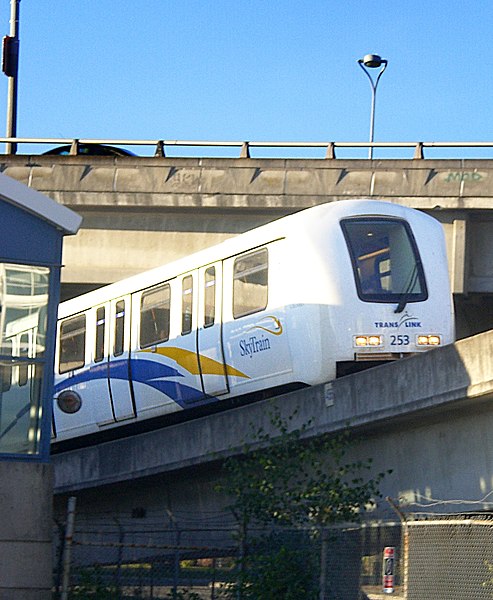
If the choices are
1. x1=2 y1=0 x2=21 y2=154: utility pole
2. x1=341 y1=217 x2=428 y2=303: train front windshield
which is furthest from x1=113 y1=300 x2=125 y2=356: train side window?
x1=2 y1=0 x2=21 y2=154: utility pole

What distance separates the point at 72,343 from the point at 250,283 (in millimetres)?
5602

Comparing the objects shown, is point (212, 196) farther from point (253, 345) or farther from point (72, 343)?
point (253, 345)

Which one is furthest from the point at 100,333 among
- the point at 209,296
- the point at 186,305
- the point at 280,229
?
the point at 280,229

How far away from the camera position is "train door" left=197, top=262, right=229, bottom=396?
19.4 meters

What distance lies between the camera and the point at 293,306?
58.9 feet

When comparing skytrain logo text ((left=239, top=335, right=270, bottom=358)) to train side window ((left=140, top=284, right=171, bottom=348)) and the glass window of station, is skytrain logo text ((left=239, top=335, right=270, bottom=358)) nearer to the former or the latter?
train side window ((left=140, top=284, right=171, bottom=348))

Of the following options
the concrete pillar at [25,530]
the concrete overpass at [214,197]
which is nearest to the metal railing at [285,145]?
the concrete overpass at [214,197]

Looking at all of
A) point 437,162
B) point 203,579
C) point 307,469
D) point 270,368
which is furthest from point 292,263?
point 437,162

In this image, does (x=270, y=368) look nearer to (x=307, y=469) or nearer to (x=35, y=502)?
(x=307, y=469)

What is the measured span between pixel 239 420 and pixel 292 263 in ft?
7.40

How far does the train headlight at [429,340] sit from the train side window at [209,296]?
10.4 feet

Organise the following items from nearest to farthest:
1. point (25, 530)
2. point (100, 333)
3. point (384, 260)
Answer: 1. point (25, 530)
2. point (384, 260)
3. point (100, 333)

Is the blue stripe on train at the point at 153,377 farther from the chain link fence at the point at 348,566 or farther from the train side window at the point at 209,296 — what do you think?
the chain link fence at the point at 348,566

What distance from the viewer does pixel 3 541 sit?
14273 millimetres
